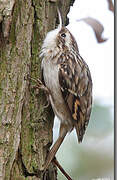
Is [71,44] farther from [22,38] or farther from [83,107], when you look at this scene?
[22,38]

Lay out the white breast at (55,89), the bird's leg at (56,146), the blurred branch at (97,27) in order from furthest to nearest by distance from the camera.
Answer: the white breast at (55,89) < the bird's leg at (56,146) < the blurred branch at (97,27)

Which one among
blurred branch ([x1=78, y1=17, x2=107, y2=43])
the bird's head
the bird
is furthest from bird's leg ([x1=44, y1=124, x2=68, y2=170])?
blurred branch ([x1=78, y1=17, x2=107, y2=43])

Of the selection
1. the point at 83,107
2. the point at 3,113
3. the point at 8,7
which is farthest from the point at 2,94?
the point at 83,107

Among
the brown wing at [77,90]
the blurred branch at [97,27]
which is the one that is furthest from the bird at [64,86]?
the blurred branch at [97,27]

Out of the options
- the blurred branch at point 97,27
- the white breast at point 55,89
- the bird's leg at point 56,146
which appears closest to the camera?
the blurred branch at point 97,27

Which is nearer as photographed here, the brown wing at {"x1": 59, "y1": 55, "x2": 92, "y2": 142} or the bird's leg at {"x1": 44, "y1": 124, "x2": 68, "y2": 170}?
the bird's leg at {"x1": 44, "y1": 124, "x2": 68, "y2": 170}

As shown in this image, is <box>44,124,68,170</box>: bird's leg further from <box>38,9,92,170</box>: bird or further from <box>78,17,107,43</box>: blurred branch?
<box>78,17,107,43</box>: blurred branch

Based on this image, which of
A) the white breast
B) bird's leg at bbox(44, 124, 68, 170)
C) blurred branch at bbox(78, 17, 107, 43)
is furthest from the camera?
the white breast

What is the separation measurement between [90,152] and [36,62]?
4.00ft

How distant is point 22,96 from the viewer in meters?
1.82

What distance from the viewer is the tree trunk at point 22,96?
173cm

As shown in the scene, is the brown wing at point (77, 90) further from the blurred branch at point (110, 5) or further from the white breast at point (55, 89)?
the blurred branch at point (110, 5)

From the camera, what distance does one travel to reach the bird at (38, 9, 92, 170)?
2062 millimetres

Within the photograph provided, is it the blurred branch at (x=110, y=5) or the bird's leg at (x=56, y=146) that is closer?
the blurred branch at (x=110, y=5)
